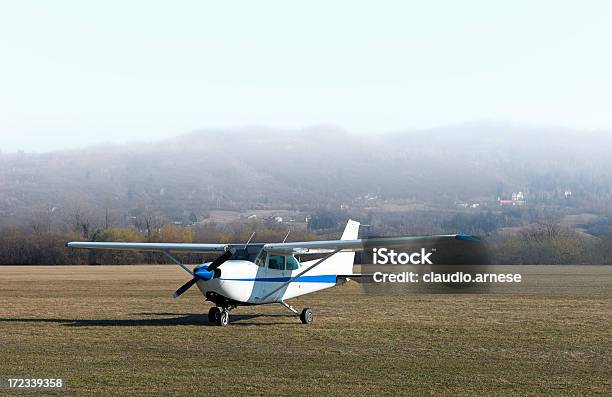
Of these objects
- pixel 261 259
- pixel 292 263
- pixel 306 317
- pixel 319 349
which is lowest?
pixel 306 317

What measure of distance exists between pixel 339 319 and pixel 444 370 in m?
8.91

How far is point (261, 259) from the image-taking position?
20062 millimetres

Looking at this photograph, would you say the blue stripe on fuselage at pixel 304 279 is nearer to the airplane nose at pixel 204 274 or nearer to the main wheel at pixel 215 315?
the airplane nose at pixel 204 274

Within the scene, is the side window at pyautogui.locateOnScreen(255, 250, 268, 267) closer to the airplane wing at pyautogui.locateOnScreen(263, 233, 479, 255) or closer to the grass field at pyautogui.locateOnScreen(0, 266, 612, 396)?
the airplane wing at pyautogui.locateOnScreen(263, 233, 479, 255)

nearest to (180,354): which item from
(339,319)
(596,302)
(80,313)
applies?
(339,319)

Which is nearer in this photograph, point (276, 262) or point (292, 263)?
point (276, 262)

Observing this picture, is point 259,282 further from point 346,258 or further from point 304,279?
point 346,258

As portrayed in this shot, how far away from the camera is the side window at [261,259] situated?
19.9 metres

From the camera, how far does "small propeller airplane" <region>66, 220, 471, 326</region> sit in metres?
18.8

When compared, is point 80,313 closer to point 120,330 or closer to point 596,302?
point 120,330

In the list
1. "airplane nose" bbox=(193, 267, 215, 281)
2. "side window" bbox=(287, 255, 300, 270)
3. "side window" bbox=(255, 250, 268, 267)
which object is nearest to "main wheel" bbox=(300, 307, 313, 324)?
"side window" bbox=(287, 255, 300, 270)

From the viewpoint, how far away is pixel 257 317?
73.0 ft

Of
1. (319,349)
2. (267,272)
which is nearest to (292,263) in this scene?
(267,272)

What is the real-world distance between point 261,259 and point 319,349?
4.76 metres
